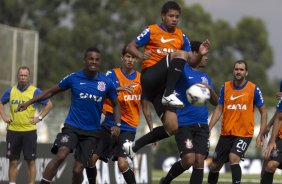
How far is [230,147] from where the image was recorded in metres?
15.8

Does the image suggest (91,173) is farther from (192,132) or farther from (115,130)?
(192,132)

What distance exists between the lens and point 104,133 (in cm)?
1495

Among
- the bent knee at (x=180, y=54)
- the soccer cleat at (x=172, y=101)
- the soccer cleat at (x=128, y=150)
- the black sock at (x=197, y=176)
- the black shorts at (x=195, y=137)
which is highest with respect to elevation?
the bent knee at (x=180, y=54)

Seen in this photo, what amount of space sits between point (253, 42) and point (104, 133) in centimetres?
6647

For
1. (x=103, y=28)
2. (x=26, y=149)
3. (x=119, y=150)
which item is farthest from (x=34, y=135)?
(x=103, y=28)

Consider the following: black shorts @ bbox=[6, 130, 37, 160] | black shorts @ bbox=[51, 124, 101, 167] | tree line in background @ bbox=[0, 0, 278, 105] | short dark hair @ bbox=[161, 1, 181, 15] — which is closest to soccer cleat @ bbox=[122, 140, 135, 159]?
black shorts @ bbox=[51, 124, 101, 167]

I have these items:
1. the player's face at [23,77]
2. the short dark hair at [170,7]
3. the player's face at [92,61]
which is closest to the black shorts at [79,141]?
the player's face at [92,61]

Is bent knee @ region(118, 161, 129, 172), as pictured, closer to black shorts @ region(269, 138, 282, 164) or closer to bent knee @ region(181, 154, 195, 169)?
bent knee @ region(181, 154, 195, 169)

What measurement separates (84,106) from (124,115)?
5.83 ft

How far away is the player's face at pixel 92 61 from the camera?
13581mm

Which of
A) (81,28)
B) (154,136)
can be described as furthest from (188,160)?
(81,28)

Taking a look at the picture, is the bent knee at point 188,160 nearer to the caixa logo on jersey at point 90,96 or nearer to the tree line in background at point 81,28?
the caixa logo on jersey at point 90,96

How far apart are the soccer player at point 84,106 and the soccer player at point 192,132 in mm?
1166

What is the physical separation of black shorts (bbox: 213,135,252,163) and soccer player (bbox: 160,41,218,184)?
86cm
